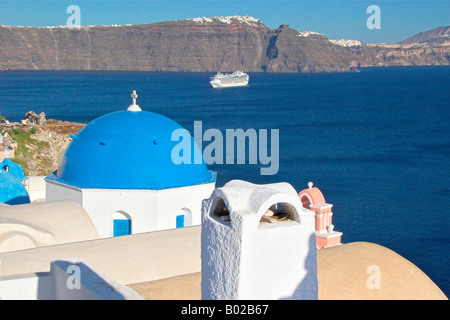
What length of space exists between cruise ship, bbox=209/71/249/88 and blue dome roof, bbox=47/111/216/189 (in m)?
111

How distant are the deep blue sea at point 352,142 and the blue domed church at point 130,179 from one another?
1373cm

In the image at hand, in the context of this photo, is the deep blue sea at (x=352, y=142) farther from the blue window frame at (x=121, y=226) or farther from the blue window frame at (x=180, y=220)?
the blue window frame at (x=121, y=226)

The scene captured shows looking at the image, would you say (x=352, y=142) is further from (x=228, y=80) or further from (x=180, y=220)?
(x=228, y=80)

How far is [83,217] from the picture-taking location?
1078 cm

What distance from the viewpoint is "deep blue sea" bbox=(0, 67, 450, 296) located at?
97.5ft

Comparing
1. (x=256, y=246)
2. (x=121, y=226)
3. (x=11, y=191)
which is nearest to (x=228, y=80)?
(x=11, y=191)

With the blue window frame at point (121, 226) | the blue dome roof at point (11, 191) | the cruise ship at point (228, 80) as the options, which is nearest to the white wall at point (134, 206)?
the blue window frame at point (121, 226)

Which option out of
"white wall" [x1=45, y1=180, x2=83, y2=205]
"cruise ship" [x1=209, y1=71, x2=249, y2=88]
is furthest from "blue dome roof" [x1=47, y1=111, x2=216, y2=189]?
"cruise ship" [x1=209, y1=71, x2=249, y2=88]

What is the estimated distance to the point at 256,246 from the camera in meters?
4.97

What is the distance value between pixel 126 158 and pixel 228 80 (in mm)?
115181

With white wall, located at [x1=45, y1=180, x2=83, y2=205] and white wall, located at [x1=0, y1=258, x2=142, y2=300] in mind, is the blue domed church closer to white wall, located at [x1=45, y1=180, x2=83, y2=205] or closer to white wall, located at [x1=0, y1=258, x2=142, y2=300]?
white wall, located at [x1=45, y1=180, x2=83, y2=205]

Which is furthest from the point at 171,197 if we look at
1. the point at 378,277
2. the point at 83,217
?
the point at 378,277

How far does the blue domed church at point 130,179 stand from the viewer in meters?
11.6
